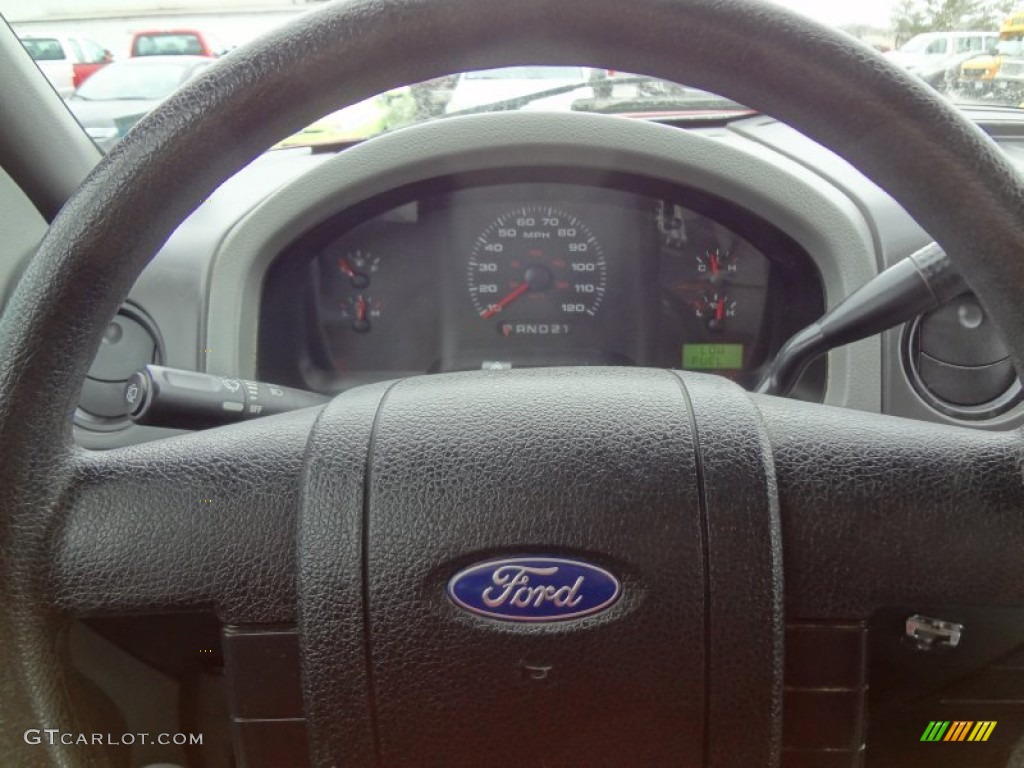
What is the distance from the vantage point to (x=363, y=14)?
2.05ft

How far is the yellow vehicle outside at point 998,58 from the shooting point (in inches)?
74.3

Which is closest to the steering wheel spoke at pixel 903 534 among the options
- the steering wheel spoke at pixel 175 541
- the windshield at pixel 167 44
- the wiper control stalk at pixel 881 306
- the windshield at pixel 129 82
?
the wiper control stalk at pixel 881 306

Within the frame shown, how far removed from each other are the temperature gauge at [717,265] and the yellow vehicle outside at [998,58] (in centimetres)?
54

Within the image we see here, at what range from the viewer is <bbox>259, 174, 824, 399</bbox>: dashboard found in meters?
1.98

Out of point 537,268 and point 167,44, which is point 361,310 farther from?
point 167,44

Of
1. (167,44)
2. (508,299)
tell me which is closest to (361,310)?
(508,299)

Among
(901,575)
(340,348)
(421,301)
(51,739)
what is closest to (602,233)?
(421,301)

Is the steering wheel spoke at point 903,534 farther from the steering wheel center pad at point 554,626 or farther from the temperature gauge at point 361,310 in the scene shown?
the temperature gauge at point 361,310

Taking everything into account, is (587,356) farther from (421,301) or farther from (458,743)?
(458,743)

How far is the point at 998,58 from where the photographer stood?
1.91m

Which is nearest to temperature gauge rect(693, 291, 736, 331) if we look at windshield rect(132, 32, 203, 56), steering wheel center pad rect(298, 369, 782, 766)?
windshield rect(132, 32, 203, 56)

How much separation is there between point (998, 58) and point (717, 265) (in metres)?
0.67

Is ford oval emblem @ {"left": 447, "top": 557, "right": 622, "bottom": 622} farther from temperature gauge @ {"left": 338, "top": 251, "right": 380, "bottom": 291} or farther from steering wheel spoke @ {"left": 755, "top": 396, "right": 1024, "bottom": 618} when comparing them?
temperature gauge @ {"left": 338, "top": 251, "right": 380, "bottom": 291}

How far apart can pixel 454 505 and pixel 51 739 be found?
33 cm
